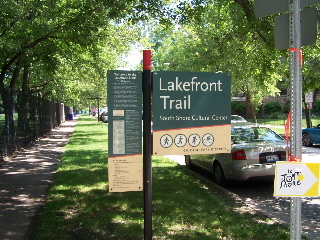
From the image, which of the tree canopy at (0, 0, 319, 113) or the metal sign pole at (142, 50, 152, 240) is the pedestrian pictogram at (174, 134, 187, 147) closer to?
the metal sign pole at (142, 50, 152, 240)

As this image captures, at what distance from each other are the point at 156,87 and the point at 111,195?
4076 mm

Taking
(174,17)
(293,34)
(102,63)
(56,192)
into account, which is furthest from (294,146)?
(102,63)

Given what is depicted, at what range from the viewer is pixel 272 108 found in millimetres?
50375

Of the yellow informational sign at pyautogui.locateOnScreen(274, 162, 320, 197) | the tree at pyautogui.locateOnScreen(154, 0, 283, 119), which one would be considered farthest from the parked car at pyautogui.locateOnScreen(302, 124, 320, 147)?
the yellow informational sign at pyautogui.locateOnScreen(274, 162, 320, 197)

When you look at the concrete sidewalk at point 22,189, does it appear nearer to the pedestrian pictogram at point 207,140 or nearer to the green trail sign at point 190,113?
the green trail sign at point 190,113

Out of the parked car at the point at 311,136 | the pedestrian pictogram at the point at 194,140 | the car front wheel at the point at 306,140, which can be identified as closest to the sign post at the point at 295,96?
the pedestrian pictogram at the point at 194,140

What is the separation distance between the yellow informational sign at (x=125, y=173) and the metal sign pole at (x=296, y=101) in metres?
1.44

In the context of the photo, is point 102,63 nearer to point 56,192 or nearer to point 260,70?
point 260,70

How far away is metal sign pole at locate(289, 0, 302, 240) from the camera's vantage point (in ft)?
9.00

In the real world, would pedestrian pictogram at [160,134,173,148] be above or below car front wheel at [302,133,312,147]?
above

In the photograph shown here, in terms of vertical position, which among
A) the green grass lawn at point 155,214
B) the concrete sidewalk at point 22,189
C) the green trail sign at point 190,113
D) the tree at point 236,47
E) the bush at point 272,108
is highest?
the tree at point 236,47

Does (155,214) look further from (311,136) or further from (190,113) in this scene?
(311,136)

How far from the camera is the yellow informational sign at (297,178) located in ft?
8.82

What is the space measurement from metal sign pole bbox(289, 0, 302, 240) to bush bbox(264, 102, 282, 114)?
4928cm
